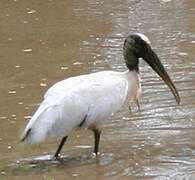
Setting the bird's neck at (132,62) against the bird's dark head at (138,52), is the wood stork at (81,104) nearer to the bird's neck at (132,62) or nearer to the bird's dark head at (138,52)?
the bird's dark head at (138,52)

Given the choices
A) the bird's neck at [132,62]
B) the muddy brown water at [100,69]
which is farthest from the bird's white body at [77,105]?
the muddy brown water at [100,69]

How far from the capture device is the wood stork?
23.4 feet

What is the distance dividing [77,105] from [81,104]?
0.13 feet

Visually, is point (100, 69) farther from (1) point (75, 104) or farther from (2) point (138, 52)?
(1) point (75, 104)

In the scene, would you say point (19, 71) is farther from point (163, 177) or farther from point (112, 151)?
point (163, 177)

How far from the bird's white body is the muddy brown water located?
0.41 metres

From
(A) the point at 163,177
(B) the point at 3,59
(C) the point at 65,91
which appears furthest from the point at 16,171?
(B) the point at 3,59

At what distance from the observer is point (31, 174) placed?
727 centimetres

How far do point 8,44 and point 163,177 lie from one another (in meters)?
5.51

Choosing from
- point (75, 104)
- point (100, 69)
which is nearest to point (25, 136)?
point (75, 104)

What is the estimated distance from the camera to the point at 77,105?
737cm

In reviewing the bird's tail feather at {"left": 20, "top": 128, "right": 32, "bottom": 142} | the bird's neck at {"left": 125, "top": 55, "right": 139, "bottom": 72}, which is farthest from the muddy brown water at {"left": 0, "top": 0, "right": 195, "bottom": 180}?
the bird's neck at {"left": 125, "top": 55, "right": 139, "bottom": 72}

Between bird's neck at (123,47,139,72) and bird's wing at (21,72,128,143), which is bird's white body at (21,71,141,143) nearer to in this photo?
bird's wing at (21,72,128,143)

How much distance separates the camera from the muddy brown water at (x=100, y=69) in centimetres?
748
